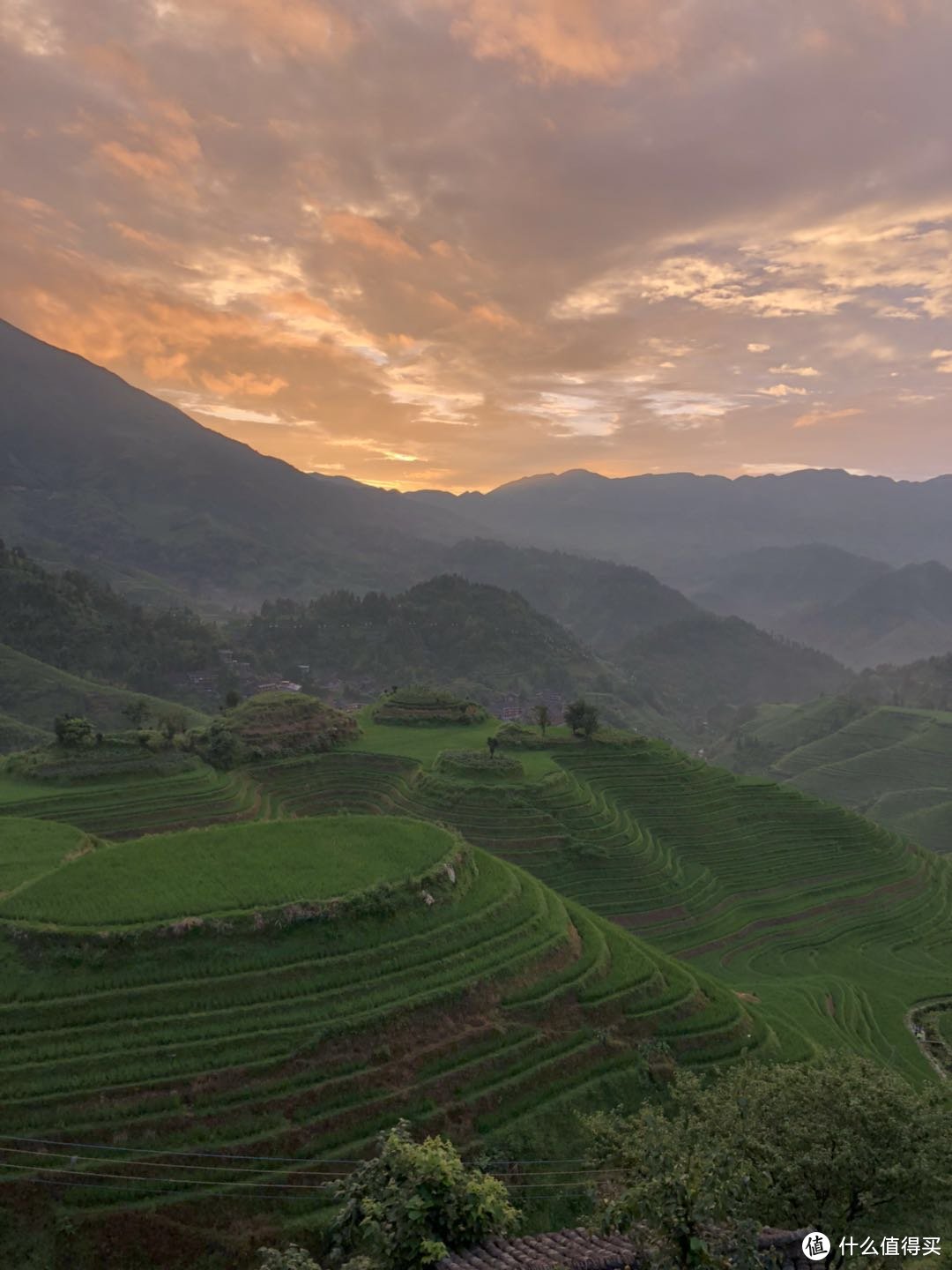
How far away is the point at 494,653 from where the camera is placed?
158 meters

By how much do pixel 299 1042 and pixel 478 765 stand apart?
32213mm

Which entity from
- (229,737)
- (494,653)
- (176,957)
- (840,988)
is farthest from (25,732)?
(494,653)

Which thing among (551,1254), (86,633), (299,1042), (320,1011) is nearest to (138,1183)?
(299,1042)

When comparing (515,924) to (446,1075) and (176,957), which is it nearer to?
(446,1075)

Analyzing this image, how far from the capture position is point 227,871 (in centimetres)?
2348

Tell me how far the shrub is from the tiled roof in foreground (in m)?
0.25

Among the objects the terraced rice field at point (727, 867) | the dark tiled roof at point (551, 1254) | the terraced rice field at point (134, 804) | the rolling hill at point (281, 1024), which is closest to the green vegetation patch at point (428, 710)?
the terraced rice field at point (727, 867)

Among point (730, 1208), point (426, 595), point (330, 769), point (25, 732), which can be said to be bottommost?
point (25, 732)

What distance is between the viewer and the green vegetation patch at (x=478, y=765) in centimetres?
5006

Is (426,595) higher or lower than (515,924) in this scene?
higher

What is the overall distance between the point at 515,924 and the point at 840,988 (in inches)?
837

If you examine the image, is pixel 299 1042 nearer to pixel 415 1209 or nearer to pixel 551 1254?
pixel 415 1209

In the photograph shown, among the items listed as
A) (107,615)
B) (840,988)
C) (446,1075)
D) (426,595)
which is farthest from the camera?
(426,595)

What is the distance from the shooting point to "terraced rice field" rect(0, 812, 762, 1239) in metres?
15.9
